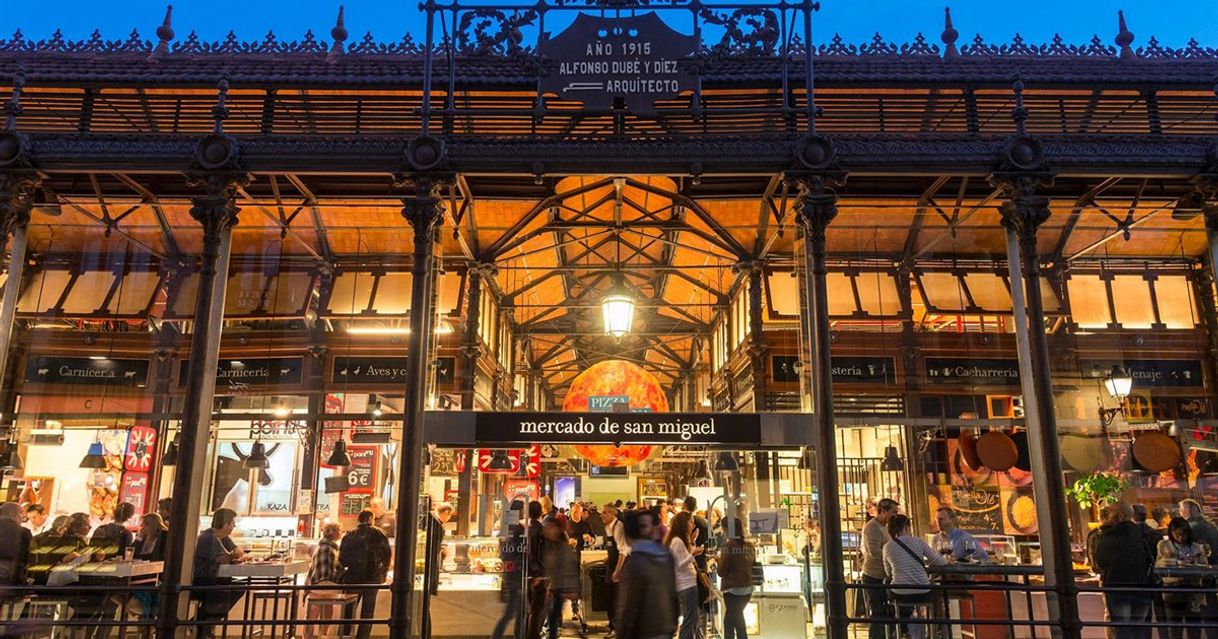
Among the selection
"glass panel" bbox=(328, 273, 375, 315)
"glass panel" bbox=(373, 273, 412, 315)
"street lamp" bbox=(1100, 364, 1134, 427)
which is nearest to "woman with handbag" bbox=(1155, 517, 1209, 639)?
"street lamp" bbox=(1100, 364, 1134, 427)

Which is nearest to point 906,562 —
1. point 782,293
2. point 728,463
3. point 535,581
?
point 535,581

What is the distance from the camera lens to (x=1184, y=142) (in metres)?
9.16

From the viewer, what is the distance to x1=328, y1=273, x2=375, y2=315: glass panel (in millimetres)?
13898

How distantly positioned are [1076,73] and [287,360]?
13.3m

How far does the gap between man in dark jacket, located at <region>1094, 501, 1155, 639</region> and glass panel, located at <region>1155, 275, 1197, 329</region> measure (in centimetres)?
661

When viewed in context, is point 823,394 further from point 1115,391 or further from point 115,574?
point 115,574

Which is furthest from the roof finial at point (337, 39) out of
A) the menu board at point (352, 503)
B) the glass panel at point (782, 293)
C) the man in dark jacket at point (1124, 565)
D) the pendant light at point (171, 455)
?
the man in dark jacket at point (1124, 565)

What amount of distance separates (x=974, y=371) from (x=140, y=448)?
1393cm

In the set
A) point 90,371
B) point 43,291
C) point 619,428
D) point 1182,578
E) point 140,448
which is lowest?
point 1182,578

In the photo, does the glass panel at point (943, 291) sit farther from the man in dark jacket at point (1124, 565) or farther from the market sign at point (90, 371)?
the market sign at point (90, 371)

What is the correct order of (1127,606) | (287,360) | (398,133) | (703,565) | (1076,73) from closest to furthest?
(1127,606) → (398,133) → (703,565) → (1076,73) → (287,360)

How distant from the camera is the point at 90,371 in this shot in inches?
529

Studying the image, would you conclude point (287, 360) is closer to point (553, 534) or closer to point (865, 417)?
point (553, 534)

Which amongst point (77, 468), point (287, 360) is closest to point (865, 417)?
point (287, 360)
